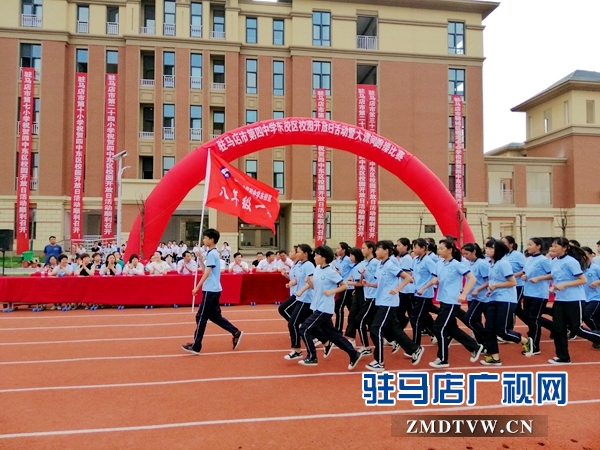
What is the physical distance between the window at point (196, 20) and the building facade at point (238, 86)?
6 cm

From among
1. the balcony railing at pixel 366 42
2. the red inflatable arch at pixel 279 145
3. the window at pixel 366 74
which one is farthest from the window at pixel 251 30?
the red inflatable arch at pixel 279 145

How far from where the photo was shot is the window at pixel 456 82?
1144 inches

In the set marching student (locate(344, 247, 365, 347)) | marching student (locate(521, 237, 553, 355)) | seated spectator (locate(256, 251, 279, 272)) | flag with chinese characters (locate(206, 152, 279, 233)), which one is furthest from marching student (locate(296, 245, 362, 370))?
seated spectator (locate(256, 251, 279, 272))

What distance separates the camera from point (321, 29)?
→ 27.9 metres

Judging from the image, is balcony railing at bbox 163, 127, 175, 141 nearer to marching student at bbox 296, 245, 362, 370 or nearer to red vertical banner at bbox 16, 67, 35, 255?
red vertical banner at bbox 16, 67, 35, 255

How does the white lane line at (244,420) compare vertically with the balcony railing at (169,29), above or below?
below

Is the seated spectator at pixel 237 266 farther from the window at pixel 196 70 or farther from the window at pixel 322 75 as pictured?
the window at pixel 322 75

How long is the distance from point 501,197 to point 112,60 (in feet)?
83.5

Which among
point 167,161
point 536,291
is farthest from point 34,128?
point 536,291

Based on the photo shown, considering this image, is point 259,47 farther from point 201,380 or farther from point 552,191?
point 201,380

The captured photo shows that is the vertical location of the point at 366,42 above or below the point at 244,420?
above

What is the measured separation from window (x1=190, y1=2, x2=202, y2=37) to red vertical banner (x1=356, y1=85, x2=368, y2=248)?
31.7 feet

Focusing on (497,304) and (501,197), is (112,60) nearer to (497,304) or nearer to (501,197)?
(501,197)

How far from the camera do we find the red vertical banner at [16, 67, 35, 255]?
23.5 meters
